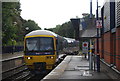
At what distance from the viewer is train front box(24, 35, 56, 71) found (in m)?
16.8

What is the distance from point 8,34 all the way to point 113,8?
1867 centimetres

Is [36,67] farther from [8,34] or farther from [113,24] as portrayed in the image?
[8,34]

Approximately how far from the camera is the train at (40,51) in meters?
16.8

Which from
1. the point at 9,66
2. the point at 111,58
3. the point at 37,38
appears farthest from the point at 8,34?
the point at 111,58

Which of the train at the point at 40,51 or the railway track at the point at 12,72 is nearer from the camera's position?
the train at the point at 40,51

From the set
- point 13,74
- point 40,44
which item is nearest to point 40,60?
point 40,44

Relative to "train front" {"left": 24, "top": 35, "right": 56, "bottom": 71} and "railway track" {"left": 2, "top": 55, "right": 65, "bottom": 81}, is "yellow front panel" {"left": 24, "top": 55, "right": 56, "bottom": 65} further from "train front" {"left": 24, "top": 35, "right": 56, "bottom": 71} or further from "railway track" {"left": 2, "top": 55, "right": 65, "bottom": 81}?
"railway track" {"left": 2, "top": 55, "right": 65, "bottom": 81}

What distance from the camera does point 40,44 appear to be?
17.3 metres

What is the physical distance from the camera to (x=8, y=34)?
101ft

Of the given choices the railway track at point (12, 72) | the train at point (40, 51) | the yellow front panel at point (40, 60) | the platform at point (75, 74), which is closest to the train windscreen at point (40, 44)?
the train at point (40, 51)

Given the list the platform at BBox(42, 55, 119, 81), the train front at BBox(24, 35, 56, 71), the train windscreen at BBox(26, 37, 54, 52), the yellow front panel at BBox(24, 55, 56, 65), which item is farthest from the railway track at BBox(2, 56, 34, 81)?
the platform at BBox(42, 55, 119, 81)

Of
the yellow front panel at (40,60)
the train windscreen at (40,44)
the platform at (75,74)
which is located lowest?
the platform at (75,74)

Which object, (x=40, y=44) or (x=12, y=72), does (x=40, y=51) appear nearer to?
(x=40, y=44)

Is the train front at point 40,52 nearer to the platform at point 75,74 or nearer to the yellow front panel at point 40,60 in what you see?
the yellow front panel at point 40,60
